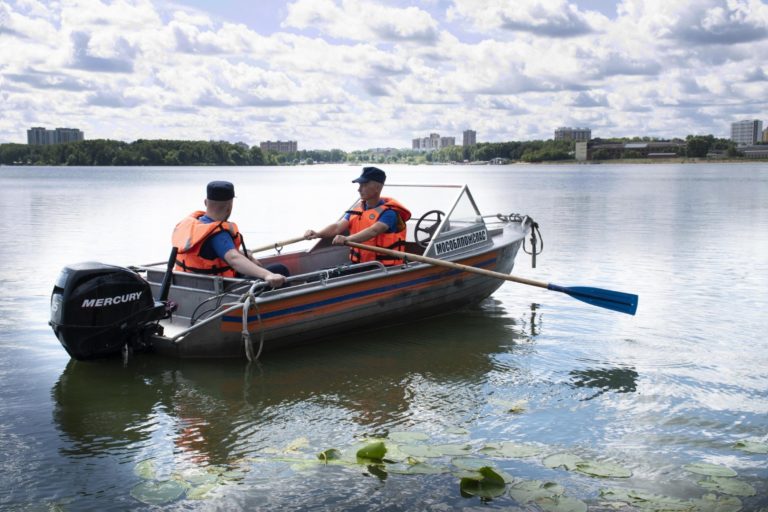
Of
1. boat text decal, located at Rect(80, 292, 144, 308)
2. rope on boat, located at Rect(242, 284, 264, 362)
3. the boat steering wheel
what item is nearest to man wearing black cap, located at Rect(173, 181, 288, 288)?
rope on boat, located at Rect(242, 284, 264, 362)

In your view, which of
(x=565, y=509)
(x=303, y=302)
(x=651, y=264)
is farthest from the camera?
(x=651, y=264)

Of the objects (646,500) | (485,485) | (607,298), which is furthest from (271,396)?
(607,298)

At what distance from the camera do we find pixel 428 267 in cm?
941

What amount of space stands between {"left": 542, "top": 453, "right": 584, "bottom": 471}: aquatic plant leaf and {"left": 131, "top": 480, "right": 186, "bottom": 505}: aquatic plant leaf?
2471 mm

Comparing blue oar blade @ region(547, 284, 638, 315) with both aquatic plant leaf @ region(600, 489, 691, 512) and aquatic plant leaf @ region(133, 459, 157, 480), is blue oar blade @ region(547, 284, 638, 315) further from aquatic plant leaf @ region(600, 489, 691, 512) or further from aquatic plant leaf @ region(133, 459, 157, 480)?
aquatic plant leaf @ region(133, 459, 157, 480)

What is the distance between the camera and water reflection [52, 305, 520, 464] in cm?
602

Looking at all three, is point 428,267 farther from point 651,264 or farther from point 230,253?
point 651,264

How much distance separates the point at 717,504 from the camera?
4.86m

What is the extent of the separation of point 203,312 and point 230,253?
0.70 m

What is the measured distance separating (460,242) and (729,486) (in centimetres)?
538

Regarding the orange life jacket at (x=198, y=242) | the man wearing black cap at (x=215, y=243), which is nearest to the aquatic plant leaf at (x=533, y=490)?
the man wearing black cap at (x=215, y=243)

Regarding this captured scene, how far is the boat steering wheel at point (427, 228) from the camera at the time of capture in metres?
10.3

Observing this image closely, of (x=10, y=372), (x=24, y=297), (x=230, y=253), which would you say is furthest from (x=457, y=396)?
(x=24, y=297)

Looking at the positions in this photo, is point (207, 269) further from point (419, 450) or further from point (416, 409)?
point (419, 450)
